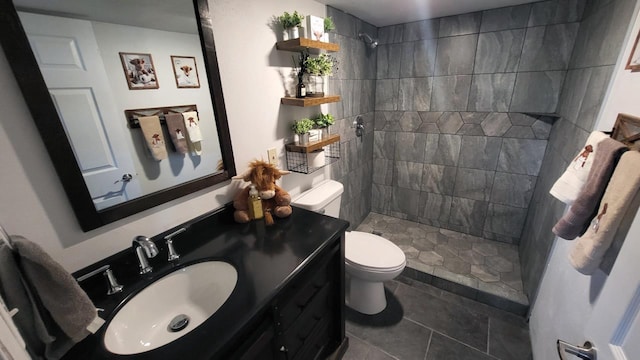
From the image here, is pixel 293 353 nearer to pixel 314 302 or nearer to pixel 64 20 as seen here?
pixel 314 302

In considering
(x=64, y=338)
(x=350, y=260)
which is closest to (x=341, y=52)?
(x=350, y=260)

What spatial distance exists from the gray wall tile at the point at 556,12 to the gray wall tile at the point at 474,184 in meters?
1.19

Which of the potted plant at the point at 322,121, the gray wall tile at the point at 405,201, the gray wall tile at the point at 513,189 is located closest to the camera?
the potted plant at the point at 322,121

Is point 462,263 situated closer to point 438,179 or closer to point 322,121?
point 438,179

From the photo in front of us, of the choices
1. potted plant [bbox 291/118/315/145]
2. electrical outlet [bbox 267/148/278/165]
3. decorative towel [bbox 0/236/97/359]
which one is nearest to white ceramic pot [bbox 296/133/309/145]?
potted plant [bbox 291/118/315/145]

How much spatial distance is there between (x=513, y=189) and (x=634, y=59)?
5.06ft

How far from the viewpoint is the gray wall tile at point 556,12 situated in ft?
5.61

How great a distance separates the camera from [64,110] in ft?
2.47

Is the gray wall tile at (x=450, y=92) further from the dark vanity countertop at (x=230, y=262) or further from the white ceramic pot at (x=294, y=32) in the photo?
the dark vanity countertop at (x=230, y=262)

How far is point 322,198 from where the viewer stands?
166 cm

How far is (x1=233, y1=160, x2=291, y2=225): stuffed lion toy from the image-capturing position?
4.22 ft

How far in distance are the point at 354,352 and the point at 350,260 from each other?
1.84ft

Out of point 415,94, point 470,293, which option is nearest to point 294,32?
point 415,94

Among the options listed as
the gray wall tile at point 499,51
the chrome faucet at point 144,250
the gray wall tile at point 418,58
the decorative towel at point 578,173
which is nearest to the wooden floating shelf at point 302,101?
the chrome faucet at point 144,250
